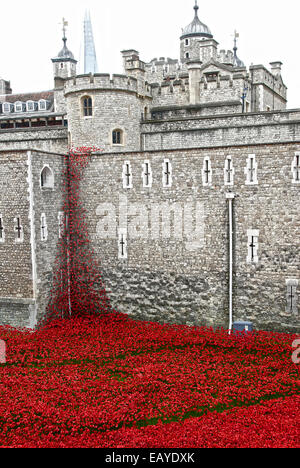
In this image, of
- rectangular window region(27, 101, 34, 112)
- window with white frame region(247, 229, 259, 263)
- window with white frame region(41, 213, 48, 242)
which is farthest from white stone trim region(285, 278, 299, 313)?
rectangular window region(27, 101, 34, 112)

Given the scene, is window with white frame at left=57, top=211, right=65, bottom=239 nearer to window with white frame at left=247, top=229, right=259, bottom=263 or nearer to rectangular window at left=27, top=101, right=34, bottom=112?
window with white frame at left=247, top=229, right=259, bottom=263

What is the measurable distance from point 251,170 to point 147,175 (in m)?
3.83

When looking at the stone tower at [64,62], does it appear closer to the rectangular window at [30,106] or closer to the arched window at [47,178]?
the rectangular window at [30,106]

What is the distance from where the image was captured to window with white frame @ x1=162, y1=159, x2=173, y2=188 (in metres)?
17.3

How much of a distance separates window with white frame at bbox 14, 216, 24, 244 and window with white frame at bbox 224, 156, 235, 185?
743 cm

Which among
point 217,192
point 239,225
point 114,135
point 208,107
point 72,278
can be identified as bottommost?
point 72,278

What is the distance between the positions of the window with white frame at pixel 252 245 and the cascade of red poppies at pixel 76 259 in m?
5.82

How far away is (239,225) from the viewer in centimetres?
1648

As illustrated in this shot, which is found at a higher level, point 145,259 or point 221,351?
point 145,259

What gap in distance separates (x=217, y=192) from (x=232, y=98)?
9.72 meters

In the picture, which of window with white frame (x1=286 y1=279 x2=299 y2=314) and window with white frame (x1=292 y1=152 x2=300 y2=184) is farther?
window with white frame (x1=286 y1=279 x2=299 y2=314)

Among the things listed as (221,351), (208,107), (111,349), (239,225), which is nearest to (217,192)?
(239,225)

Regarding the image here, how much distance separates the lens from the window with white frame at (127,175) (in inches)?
701

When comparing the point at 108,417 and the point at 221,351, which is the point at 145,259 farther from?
the point at 108,417
